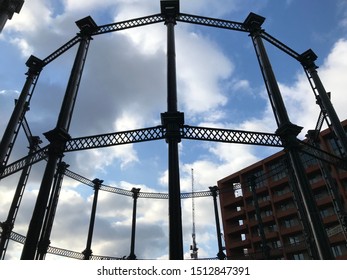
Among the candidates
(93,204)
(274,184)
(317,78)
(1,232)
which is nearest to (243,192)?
(274,184)

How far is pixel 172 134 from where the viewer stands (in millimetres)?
8359

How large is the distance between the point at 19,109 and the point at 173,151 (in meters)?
8.61

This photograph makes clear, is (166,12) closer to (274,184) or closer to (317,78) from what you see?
(317,78)

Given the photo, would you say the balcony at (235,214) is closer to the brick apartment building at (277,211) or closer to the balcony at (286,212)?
the brick apartment building at (277,211)

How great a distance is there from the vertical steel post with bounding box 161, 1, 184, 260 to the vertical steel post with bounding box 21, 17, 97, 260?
368cm

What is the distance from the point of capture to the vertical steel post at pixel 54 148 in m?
7.77

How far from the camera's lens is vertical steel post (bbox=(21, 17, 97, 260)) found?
777 centimetres

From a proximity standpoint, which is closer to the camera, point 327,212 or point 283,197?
point 327,212

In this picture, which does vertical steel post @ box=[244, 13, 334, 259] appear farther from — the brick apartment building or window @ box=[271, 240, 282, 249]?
window @ box=[271, 240, 282, 249]

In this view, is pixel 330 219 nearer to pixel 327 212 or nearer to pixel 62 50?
pixel 327 212

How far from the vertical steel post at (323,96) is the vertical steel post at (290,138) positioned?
120 inches

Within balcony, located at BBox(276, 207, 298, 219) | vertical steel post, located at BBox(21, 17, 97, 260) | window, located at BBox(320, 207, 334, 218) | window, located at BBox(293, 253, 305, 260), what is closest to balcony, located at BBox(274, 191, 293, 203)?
balcony, located at BBox(276, 207, 298, 219)

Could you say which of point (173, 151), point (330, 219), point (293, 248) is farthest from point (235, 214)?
point (173, 151)

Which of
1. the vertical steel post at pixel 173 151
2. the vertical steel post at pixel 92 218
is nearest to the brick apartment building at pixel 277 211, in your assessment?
the vertical steel post at pixel 92 218
